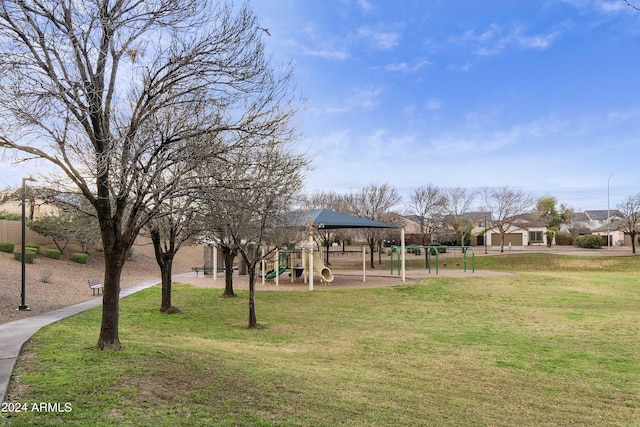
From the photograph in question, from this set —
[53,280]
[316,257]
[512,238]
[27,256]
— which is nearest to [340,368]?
[316,257]

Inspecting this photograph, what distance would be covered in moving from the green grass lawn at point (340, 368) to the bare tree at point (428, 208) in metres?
23.3

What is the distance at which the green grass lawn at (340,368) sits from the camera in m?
4.76

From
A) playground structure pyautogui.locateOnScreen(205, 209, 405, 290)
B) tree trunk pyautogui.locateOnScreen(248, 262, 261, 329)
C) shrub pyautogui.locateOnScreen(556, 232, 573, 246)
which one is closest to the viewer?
tree trunk pyautogui.locateOnScreen(248, 262, 261, 329)

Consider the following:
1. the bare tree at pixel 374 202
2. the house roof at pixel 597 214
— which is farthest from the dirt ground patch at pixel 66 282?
the house roof at pixel 597 214

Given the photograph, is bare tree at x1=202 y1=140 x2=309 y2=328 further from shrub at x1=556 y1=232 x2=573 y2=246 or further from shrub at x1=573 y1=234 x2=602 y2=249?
shrub at x1=556 y1=232 x2=573 y2=246

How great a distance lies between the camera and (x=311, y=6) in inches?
309

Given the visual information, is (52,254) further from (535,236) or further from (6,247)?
(535,236)

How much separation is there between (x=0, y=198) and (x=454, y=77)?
15.6m

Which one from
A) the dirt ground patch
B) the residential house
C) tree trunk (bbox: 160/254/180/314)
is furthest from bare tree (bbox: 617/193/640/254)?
tree trunk (bbox: 160/254/180/314)

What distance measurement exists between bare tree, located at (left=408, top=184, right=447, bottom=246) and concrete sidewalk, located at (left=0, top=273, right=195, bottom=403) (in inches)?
1148

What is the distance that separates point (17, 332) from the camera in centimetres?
862

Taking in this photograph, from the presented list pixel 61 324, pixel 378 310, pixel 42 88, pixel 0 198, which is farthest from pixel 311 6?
pixel 378 310

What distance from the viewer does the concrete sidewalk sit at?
5.50 m

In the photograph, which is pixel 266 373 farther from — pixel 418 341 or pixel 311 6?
pixel 311 6
